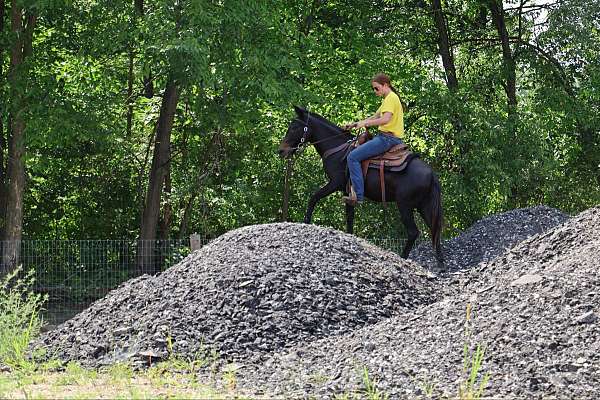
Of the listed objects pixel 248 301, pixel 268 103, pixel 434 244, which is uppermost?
pixel 268 103

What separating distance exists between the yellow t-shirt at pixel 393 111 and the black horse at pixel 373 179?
0.71m

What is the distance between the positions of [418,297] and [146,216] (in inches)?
315

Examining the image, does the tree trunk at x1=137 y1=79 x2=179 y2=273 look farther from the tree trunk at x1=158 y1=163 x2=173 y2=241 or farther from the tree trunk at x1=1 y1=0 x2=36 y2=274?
the tree trunk at x1=1 y1=0 x2=36 y2=274

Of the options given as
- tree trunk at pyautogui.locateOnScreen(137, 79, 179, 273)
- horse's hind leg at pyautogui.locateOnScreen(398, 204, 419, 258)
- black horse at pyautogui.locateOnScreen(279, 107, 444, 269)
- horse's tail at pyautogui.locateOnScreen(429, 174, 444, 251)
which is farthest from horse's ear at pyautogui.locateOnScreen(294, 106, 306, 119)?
tree trunk at pyautogui.locateOnScreen(137, 79, 179, 273)

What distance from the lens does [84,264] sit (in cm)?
1404

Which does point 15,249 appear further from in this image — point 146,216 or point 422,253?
point 422,253

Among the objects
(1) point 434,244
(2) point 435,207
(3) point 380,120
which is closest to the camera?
(3) point 380,120

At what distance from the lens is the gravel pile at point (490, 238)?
14.2 meters

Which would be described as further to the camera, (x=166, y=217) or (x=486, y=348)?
(x=166, y=217)

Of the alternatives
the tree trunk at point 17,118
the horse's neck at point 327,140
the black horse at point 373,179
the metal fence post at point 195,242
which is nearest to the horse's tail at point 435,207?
the black horse at point 373,179

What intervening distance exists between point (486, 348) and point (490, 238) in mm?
8331

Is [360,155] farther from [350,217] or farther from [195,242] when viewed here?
[195,242]

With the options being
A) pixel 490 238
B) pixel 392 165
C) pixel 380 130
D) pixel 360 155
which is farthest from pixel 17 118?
pixel 490 238

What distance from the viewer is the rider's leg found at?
12930 mm
